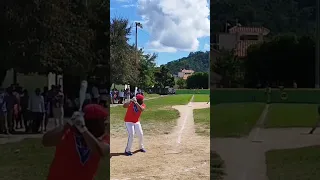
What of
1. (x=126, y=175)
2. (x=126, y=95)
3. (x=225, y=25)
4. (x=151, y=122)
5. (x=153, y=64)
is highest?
(x=225, y=25)

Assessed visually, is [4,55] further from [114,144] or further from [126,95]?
[114,144]

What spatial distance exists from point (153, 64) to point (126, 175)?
128cm

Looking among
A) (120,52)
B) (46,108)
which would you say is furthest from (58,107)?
(120,52)

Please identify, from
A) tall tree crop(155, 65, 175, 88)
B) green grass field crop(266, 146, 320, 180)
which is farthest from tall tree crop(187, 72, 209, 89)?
green grass field crop(266, 146, 320, 180)

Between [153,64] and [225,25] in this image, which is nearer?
[225,25]

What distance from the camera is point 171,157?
563cm

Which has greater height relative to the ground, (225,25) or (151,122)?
(225,25)

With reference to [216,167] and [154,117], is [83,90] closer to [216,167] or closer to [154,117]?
[216,167]

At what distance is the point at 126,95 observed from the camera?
4934 millimetres

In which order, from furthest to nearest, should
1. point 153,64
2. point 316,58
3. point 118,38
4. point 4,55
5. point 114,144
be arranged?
point 114,144
point 153,64
point 118,38
point 316,58
point 4,55

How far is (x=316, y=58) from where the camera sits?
3.74 meters

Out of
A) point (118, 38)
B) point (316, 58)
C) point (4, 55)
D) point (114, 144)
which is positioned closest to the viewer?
point (4, 55)

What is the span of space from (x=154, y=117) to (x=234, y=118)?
1960 millimetres

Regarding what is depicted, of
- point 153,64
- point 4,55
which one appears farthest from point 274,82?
point 4,55
